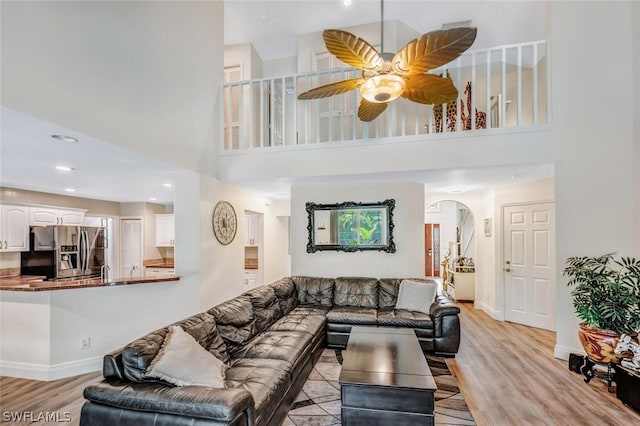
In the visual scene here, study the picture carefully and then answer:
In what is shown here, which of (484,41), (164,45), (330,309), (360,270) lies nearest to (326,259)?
(360,270)

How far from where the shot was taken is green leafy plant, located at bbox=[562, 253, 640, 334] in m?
2.97

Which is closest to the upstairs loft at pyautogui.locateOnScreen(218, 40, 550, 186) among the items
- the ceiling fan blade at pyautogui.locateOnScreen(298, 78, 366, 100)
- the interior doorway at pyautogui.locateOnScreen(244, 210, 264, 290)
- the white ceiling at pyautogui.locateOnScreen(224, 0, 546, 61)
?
the white ceiling at pyautogui.locateOnScreen(224, 0, 546, 61)

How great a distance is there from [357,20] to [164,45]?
3.43 meters

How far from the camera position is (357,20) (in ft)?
17.9

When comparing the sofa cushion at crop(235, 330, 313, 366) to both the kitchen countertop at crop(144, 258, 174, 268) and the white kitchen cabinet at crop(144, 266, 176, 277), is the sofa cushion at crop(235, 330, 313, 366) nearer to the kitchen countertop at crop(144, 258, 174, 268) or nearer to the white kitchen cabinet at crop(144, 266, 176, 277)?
the white kitchen cabinet at crop(144, 266, 176, 277)

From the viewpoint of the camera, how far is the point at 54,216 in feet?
19.1

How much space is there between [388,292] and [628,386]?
8.47 ft

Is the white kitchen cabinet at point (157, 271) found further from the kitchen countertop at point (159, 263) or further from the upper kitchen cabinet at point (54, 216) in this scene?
the upper kitchen cabinet at point (54, 216)

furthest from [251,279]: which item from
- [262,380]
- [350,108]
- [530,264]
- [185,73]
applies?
[530,264]

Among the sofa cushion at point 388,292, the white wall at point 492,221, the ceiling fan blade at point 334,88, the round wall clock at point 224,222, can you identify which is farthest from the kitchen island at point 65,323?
the white wall at point 492,221

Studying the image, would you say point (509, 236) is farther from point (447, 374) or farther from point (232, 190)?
point (232, 190)

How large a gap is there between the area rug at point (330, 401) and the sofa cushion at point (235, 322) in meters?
0.75

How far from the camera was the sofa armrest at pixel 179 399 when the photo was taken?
1704mm

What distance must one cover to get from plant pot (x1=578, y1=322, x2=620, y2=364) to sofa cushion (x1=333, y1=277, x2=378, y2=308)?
7.79ft
